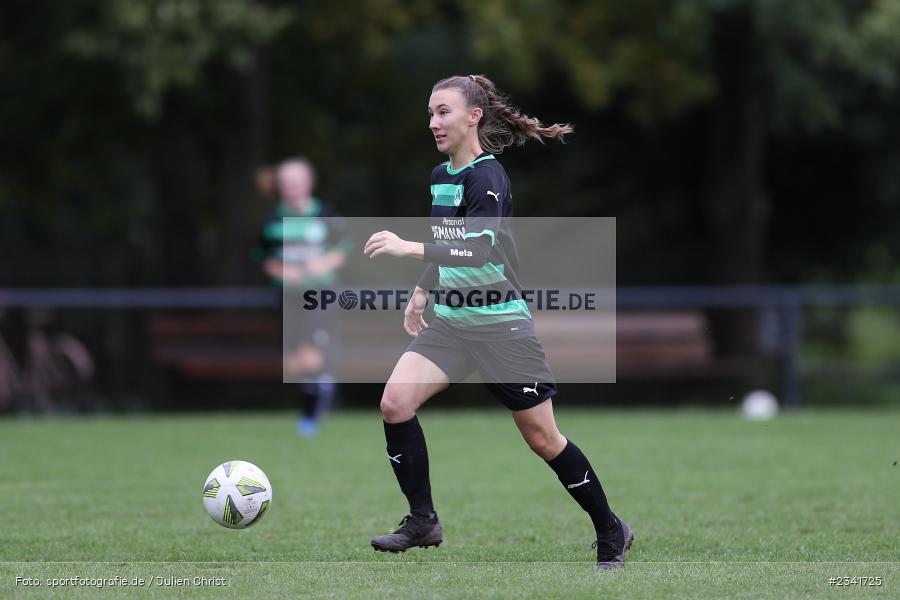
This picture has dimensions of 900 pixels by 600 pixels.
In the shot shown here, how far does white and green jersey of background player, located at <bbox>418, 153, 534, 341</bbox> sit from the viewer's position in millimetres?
5543

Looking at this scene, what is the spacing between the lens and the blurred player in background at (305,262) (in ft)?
38.8

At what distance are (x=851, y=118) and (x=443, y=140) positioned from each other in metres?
13.5

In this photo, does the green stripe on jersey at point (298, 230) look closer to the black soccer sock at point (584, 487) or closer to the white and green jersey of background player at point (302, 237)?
the white and green jersey of background player at point (302, 237)

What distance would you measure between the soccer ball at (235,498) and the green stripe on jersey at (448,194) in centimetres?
165

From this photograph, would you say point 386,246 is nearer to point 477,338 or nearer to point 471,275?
Answer: point 471,275

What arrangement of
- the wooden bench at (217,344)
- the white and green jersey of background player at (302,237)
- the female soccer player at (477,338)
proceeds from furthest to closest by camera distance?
the wooden bench at (217,344), the white and green jersey of background player at (302,237), the female soccer player at (477,338)

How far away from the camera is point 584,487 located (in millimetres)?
5727

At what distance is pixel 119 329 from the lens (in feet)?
49.2

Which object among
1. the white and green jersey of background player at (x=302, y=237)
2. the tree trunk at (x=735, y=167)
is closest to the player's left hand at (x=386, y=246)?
the white and green jersey of background player at (x=302, y=237)

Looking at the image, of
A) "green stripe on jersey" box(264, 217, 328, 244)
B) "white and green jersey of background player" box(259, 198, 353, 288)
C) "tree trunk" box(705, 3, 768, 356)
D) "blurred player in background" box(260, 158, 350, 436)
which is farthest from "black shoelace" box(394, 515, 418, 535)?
"tree trunk" box(705, 3, 768, 356)

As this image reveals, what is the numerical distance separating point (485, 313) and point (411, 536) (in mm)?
1087

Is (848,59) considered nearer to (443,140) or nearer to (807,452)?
(807,452)

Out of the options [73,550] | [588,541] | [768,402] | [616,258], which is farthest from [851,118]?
[73,550]

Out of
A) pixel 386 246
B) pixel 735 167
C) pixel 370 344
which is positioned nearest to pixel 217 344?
pixel 370 344
